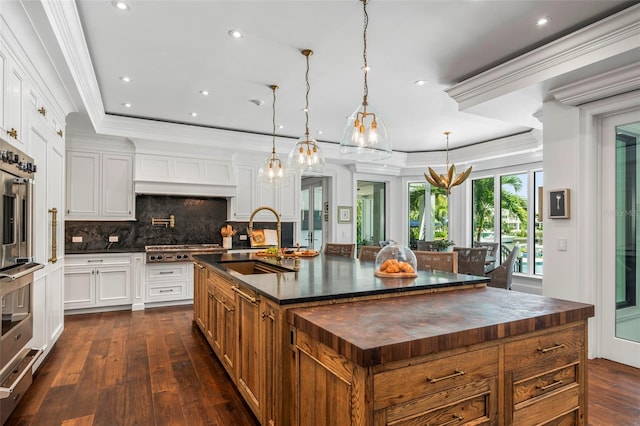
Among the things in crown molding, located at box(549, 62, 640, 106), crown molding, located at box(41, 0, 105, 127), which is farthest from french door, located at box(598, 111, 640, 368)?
Result: crown molding, located at box(41, 0, 105, 127)

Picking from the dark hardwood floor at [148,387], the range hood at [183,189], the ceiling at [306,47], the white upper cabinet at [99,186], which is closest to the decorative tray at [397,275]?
the dark hardwood floor at [148,387]

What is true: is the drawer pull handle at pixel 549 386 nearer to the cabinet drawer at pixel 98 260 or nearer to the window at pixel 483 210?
the cabinet drawer at pixel 98 260

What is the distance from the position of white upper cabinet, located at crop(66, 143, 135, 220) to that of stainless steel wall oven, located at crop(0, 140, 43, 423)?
3.00m

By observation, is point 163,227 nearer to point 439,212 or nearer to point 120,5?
point 120,5

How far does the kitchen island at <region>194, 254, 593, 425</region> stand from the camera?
1349 mm

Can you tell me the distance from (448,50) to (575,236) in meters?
2.08

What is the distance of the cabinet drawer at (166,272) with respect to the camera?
5.48 m

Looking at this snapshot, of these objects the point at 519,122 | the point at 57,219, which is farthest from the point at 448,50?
the point at 57,219

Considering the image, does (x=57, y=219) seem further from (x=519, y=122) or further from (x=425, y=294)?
(x=519, y=122)

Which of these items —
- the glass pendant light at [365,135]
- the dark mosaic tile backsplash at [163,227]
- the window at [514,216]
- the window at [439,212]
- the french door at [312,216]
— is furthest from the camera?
the window at [439,212]

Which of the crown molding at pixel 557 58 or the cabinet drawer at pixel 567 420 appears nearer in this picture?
the cabinet drawer at pixel 567 420

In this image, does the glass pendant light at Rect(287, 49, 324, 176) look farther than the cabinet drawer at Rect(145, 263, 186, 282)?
No

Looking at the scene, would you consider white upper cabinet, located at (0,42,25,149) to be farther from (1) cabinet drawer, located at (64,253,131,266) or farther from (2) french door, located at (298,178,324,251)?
(2) french door, located at (298,178,324,251)

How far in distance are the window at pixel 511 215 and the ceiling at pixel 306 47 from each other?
2566 mm
